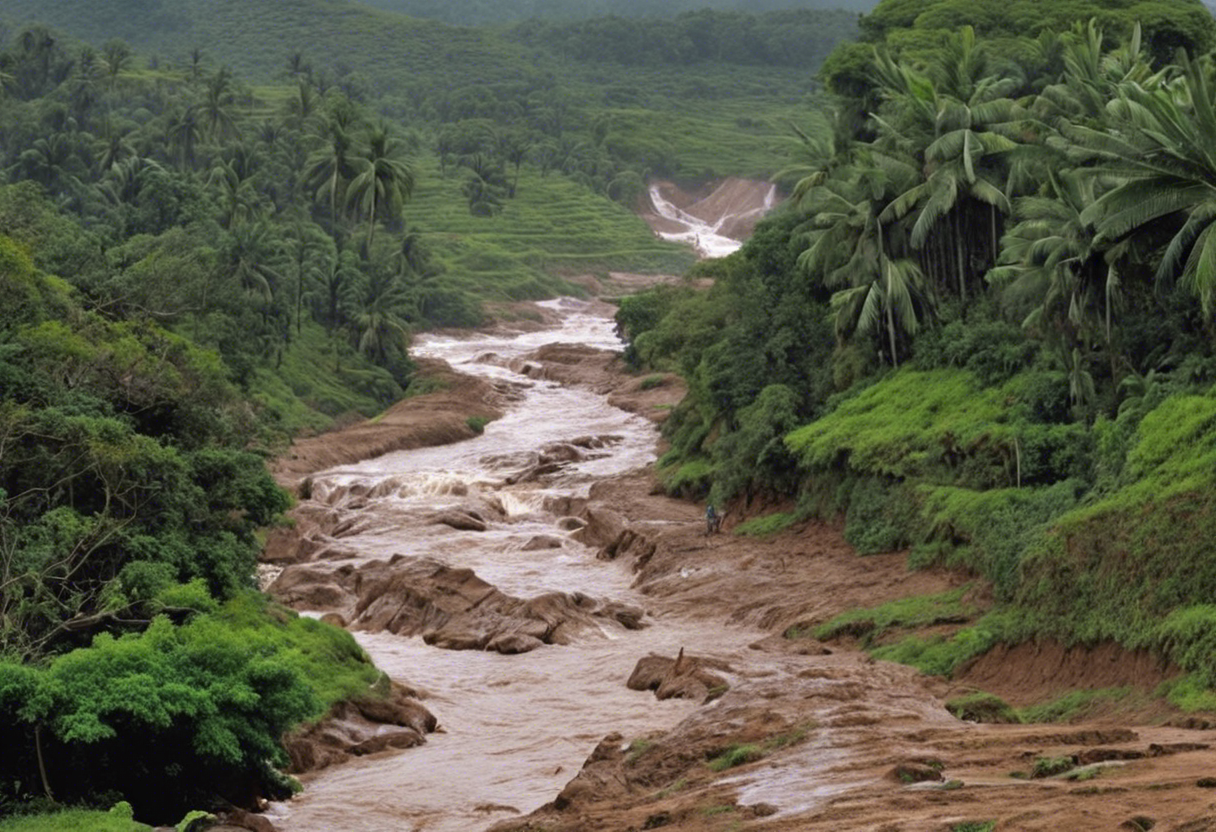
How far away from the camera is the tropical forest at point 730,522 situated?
85.9 ft

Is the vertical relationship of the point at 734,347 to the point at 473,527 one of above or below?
above

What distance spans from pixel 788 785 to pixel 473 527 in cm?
3258

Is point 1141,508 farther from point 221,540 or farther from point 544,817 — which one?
point 221,540

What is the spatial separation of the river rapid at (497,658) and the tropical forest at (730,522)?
168 mm

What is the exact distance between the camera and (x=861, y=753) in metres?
26.1

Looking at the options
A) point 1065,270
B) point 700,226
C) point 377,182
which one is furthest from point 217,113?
point 1065,270

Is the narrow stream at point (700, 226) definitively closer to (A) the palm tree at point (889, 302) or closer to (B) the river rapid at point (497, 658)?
(B) the river rapid at point (497, 658)

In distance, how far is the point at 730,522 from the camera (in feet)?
178

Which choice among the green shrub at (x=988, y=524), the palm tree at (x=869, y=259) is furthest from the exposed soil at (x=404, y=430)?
the green shrub at (x=988, y=524)

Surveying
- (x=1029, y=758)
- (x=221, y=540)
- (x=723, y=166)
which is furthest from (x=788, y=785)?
(x=723, y=166)

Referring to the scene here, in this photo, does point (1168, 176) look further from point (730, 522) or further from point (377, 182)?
point (377, 182)

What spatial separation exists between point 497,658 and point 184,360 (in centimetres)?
1028

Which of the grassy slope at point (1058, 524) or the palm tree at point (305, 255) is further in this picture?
the palm tree at point (305, 255)

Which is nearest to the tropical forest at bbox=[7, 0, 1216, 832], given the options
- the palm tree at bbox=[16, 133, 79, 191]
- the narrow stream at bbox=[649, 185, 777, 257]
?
the palm tree at bbox=[16, 133, 79, 191]
